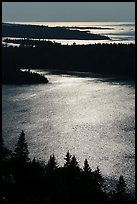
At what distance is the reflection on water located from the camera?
13875 mm

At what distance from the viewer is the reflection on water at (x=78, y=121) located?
13.9m

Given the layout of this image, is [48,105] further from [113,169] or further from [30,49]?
[30,49]

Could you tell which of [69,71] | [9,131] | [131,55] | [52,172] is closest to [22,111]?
[9,131]

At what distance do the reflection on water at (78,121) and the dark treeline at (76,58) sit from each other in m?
5.58

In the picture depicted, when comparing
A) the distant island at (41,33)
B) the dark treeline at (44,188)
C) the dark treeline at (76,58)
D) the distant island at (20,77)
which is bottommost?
the dark treeline at (44,188)

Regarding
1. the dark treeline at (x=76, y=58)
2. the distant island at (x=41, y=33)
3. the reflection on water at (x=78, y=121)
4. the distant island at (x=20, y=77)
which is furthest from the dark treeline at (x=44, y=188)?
the distant island at (x=41, y=33)

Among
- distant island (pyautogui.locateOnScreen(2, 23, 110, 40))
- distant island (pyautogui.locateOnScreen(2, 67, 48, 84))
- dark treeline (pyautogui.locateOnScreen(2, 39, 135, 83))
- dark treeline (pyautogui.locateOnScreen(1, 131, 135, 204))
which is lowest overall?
dark treeline (pyautogui.locateOnScreen(1, 131, 135, 204))

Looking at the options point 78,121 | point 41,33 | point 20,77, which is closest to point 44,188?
point 78,121

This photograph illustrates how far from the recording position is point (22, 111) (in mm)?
20750

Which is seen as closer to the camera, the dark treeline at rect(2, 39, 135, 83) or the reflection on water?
the reflection on water

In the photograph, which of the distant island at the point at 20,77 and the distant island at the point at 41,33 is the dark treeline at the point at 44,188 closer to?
the distant island at the point at 20,77

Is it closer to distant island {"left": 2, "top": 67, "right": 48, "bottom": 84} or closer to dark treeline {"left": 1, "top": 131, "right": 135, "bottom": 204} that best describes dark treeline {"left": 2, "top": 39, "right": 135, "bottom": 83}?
distant island {"left": 2, "top": 67, "right": 48, "bottom": 84}

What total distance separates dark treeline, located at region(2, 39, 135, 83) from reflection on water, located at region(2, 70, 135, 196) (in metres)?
5.58

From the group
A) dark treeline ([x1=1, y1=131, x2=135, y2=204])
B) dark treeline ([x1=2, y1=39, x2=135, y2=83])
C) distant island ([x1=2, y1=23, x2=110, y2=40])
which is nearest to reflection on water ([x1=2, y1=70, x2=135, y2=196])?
dark treeline ([x1=1, y1=131, x2=135, y2=204])
